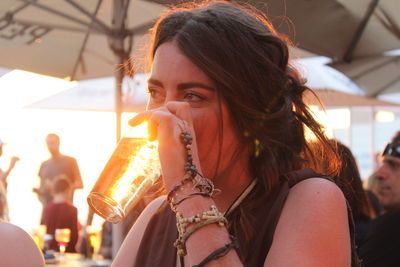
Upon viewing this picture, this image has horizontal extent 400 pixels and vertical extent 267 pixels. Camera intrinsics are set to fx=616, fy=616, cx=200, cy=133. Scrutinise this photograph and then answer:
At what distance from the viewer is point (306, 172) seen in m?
1.27

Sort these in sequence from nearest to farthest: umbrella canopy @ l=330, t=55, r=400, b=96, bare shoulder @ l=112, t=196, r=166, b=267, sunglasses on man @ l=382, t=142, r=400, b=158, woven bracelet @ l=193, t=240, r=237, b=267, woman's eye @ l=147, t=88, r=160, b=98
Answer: woven bracelet @ l=193, t=240, r=237, b=267 < woman's eye @ l=147, t=88, r=160, b=98 < bare shoulder @ l=112, t=196, r=166, b=267 < sunglasses on man @ l=382, t=142, r=400, b=158 < umbrella canopy @ l=330, t=55, r=400, b=96

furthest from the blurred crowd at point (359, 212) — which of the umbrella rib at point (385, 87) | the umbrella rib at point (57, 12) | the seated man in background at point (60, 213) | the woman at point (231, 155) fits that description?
the umbrella rib at point (57, 12)

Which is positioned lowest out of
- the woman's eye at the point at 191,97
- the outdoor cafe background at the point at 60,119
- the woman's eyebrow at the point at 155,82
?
the outdoor cafe background at the point at 60,119

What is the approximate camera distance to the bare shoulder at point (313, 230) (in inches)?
44.1

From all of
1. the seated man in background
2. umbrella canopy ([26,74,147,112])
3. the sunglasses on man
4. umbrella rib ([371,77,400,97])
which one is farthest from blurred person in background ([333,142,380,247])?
umbrella canopy ([26,74,147,112])

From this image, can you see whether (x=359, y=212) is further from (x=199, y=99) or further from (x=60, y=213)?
(x=60, y=213)

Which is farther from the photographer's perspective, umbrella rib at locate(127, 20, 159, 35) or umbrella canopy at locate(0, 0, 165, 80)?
umbrella rib at locate(127, 20, 159, 35)

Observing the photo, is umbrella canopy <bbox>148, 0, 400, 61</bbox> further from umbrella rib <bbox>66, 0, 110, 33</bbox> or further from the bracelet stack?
the bracelet stack

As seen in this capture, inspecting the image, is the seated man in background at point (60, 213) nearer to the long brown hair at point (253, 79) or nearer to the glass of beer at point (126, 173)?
the long brown hair at point (253, 79)

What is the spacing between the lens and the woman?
44.4 inches

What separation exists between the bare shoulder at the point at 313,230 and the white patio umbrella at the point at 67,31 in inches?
109

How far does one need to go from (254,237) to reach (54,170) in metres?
6.25

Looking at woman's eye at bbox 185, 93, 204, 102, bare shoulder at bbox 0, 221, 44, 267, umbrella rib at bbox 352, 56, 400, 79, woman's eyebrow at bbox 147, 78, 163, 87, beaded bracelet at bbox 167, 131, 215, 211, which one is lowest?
umbrella rib at bbox 352, 56, 400, 79

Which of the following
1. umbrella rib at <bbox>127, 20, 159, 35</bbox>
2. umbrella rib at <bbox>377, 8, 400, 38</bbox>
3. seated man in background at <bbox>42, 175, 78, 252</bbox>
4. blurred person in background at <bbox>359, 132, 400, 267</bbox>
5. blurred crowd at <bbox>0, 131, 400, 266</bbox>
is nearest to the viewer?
blurred crowd at <bbox>0, 131, 400, 266</bbox>
